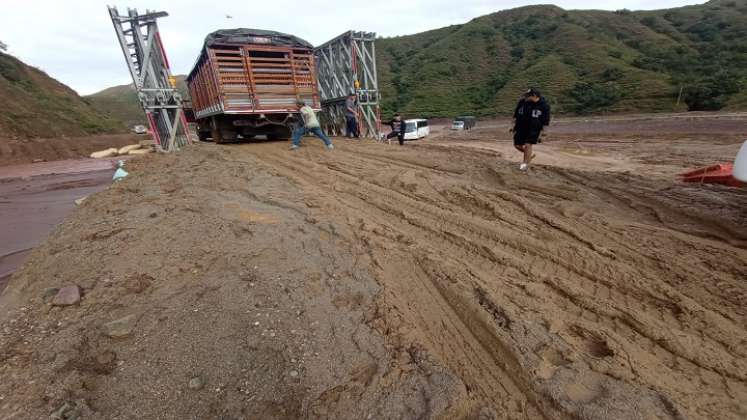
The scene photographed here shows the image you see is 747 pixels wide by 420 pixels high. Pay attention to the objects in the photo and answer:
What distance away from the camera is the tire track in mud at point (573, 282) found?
1.90m

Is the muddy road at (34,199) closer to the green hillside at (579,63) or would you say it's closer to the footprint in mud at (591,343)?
the footprint in mud at (591,343)

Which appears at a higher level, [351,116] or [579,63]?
[579,63]

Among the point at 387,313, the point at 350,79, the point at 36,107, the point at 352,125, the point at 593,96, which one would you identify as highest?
the point at 36,107

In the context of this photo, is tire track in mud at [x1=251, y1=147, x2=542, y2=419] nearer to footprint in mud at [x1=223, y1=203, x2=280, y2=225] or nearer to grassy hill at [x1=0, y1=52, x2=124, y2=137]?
footprint in mud at [x1=223, y1=203, x2=280, y2=225]

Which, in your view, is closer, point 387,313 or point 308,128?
point 387,313

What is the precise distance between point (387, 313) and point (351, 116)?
9344 mm

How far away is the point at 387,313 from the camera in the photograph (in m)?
2.17

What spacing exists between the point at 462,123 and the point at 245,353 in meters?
31.7

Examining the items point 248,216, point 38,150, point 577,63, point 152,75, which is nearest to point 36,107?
point 38,150

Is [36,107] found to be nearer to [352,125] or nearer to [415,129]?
[352,125]

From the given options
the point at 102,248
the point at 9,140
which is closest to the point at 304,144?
the point at 102,248

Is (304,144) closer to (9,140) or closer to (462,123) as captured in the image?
(9,140)

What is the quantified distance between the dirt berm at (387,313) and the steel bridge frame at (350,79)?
7856 mm

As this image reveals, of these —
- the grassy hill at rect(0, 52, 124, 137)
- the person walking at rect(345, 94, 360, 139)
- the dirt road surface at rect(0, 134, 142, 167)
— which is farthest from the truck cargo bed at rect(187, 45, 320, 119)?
the grassy hill at rect(0, 52, 124, 137)
